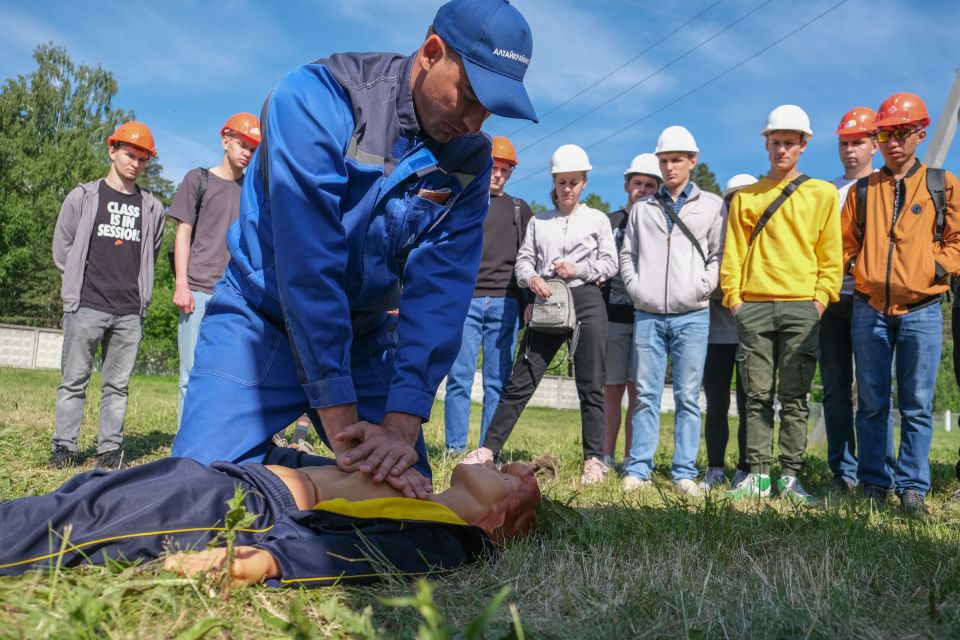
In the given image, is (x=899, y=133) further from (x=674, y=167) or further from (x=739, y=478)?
(x=739, y=478)

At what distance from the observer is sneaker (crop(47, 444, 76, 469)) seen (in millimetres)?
5352

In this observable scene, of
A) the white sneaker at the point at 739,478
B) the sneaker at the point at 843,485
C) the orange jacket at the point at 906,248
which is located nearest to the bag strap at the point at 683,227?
the orange jacket at the point at 906,248

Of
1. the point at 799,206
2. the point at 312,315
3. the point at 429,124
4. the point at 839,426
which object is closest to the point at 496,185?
the point at 799,206

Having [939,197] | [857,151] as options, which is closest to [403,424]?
[939,197]

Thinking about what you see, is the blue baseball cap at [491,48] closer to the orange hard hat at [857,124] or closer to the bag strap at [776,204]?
the bag strap at [776,204]

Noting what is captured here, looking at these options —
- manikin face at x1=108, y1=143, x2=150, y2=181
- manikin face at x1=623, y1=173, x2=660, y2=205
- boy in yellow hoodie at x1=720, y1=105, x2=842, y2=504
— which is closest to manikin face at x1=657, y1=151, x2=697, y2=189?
boy in yellow hoodie at x1=720, y1=105, x2=842, y2=504

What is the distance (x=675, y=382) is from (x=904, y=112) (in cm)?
233

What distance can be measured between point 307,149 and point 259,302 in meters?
0.69

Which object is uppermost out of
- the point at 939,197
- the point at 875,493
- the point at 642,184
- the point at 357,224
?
the point at 642,184

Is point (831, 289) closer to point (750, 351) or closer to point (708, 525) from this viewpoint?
point (750, 351)

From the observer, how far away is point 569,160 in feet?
21.1

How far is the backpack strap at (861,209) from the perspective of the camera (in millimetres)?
5605

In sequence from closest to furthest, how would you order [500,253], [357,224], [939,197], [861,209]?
[357,224] < [939,197] < [861,209] < [500,253]

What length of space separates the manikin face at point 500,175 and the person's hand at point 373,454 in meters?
4.34
